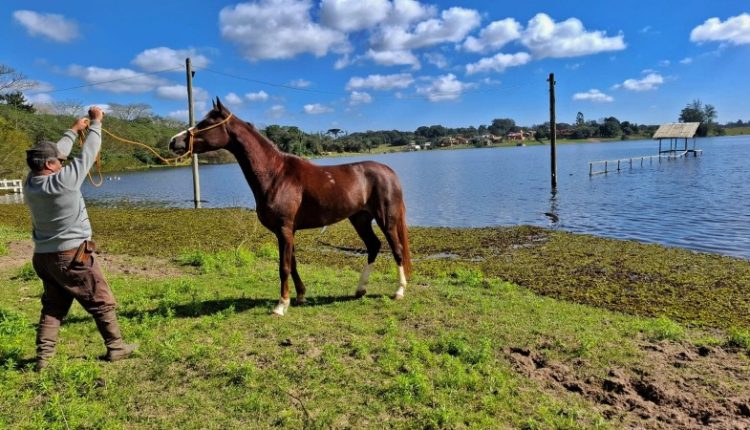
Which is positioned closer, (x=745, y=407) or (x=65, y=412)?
(x=65, y=412)

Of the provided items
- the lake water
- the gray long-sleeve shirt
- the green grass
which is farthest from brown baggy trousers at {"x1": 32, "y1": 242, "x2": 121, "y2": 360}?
the lake water

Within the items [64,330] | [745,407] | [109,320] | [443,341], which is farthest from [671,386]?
[64,330]

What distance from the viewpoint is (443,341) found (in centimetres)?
→ 501

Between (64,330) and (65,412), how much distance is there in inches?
86.2

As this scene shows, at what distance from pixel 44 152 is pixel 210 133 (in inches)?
84.4

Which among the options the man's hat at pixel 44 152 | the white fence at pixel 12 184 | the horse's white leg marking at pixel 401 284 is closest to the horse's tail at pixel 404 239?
the horse's white leg marking at pixel 401 284

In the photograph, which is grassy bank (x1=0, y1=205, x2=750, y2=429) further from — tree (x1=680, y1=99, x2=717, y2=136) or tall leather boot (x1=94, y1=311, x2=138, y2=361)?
tree (x1=680, y1=99, x2=717, y2=136)

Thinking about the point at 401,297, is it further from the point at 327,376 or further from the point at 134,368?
the point at 134,368

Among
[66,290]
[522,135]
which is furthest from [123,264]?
[522,135]

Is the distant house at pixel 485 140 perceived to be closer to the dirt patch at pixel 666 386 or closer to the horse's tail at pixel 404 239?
the horse's tail at pixel 404 239

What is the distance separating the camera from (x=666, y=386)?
428 centimetres

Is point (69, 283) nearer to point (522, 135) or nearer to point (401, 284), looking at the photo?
point (401, 284)

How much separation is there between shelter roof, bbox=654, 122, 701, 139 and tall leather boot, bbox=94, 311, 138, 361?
6925cm

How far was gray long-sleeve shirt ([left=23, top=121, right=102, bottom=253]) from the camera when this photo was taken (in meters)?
4.06
